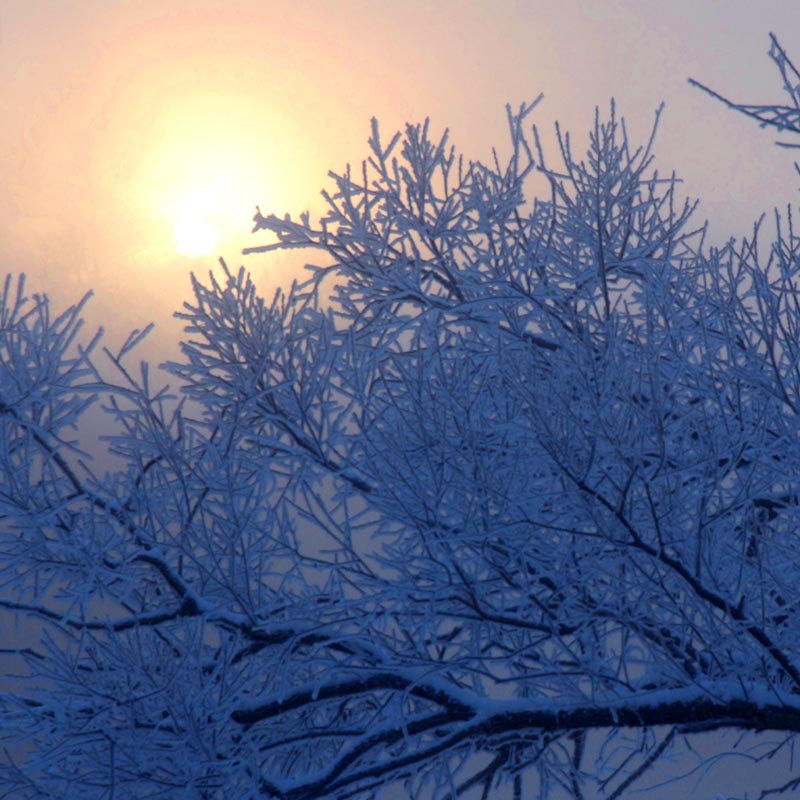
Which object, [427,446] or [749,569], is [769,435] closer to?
[749,569]

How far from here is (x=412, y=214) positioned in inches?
230

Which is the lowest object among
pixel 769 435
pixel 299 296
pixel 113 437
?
pixel 769 435

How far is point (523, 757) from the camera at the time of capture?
665 centimetres

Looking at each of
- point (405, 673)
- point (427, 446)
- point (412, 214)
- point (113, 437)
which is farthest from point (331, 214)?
point (405, 673)

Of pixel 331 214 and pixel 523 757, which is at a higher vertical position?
pixel 331 214

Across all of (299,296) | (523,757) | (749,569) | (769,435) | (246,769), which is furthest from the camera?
(523,757)

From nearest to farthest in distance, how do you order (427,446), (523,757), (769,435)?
(427,446) < (769,435) < (523,757)

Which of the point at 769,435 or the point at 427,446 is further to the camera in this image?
the point at 769,435

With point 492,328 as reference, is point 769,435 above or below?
below

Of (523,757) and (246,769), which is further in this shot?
(523,757)

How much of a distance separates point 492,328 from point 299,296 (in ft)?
4.97

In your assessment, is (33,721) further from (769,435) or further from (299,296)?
(769,435)

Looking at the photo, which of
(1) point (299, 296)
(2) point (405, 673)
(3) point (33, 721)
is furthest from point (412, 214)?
(3) point (33, 721)

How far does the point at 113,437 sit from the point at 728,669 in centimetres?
351
